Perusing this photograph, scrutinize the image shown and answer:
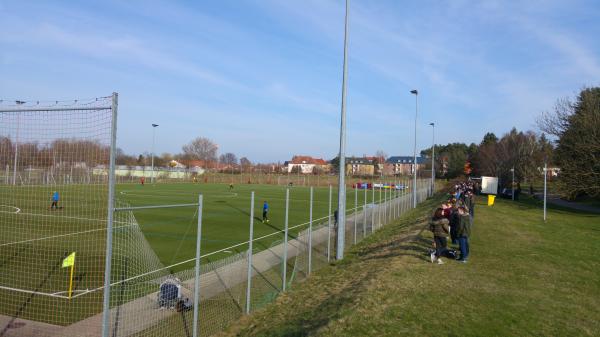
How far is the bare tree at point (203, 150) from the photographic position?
5979 inches

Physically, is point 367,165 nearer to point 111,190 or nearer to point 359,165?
point 359,165

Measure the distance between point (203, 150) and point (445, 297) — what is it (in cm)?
A: 14840

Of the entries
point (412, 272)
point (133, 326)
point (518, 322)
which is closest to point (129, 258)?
point (133, 326)

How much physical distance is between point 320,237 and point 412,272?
855 cm

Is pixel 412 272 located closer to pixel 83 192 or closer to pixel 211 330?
pixel 211 330

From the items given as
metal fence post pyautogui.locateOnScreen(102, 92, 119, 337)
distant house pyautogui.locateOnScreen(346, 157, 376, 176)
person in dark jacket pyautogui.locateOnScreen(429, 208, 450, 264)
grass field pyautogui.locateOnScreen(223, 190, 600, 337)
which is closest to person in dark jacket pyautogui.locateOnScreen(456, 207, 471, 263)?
grass field pyautogui.locateOnScreen(223, 190, 600, 337)

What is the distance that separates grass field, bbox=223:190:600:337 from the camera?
735 centimetres

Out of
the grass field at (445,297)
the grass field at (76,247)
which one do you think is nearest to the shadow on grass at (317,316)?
the grass field at (445,297)

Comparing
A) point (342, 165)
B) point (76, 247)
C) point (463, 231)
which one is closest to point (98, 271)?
point (76, 247)

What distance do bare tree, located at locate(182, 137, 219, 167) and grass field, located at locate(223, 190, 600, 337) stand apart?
463 ft

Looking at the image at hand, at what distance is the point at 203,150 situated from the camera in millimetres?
153000

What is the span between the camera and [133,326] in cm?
844

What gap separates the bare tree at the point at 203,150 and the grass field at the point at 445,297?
5551 inches

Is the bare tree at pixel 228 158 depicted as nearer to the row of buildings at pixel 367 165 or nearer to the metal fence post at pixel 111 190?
the row of buildings at pixel 367 165
